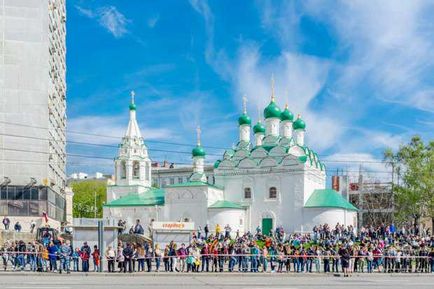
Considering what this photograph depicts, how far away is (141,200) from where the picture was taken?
73438mm

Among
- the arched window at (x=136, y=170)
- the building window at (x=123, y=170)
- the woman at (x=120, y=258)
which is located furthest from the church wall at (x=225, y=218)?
the woman at (x=120, y=258)

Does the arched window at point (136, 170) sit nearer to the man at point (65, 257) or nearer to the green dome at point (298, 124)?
the green dome at point (298, 124)

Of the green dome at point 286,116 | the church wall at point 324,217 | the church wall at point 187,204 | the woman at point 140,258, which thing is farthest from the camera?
the green dome at point 286,116

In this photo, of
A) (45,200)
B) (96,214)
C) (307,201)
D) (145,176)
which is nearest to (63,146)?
(145,176)

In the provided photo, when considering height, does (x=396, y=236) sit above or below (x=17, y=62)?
below

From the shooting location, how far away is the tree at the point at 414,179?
65000 mm

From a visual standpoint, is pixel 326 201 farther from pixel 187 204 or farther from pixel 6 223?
pixel 6 223

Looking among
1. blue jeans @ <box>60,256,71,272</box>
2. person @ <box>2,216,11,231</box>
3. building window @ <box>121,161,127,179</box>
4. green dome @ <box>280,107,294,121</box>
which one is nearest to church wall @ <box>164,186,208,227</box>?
building window @ <box>121,161,127,179</box>

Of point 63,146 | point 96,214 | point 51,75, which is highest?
point 51,75

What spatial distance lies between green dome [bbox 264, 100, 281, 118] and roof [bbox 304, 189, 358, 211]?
11.1 m

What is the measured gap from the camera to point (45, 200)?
1978 inches

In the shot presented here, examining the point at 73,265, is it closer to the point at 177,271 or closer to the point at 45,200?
the point at 177,271

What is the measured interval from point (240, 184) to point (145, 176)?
544 inches

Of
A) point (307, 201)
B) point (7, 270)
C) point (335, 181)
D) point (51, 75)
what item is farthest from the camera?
point (335, 181)
